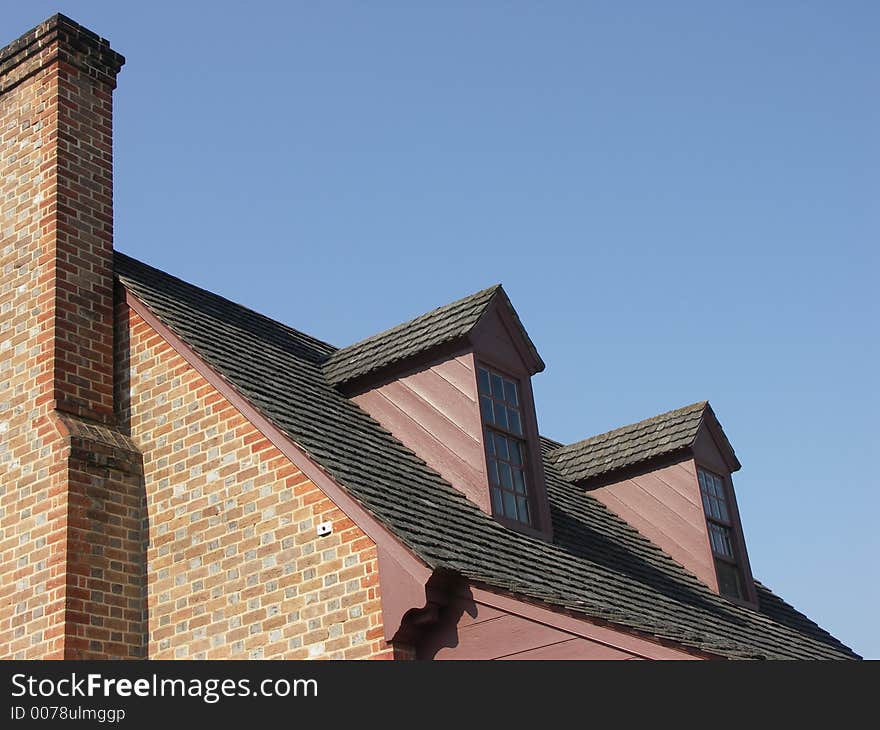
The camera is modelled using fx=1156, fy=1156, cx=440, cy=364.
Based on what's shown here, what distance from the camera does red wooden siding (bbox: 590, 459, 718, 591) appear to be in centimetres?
1436

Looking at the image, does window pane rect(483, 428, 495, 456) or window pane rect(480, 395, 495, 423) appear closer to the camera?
window pane rect(483, 428, 495, 456)

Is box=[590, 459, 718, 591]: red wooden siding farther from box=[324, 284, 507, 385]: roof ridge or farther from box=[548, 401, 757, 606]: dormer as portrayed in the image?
box=[324, 284, 507, 385]: roof ridge

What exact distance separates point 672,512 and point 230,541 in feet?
23.0

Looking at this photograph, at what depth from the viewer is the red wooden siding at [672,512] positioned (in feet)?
47.1

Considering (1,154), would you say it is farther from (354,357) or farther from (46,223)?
(354,357)

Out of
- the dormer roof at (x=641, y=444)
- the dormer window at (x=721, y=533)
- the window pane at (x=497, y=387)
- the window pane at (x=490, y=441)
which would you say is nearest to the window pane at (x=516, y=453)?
the window pane at (x=490, y=441)

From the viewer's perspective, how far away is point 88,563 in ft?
32.2

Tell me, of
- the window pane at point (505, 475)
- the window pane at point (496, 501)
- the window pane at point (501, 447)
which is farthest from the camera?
the window pane at point (501, 447)

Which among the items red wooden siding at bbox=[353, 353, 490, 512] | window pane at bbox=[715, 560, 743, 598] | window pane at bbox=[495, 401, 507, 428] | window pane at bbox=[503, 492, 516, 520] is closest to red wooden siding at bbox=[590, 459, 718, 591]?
window pane at bbox=[715, 560, 743, 598]

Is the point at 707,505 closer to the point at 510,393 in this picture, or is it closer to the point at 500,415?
the point at 510,393

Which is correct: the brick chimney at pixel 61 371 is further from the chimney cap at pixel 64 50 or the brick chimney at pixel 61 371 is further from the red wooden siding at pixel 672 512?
the red wooden siding at pixel 672 512

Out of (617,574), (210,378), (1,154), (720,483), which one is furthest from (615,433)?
(1,154)
